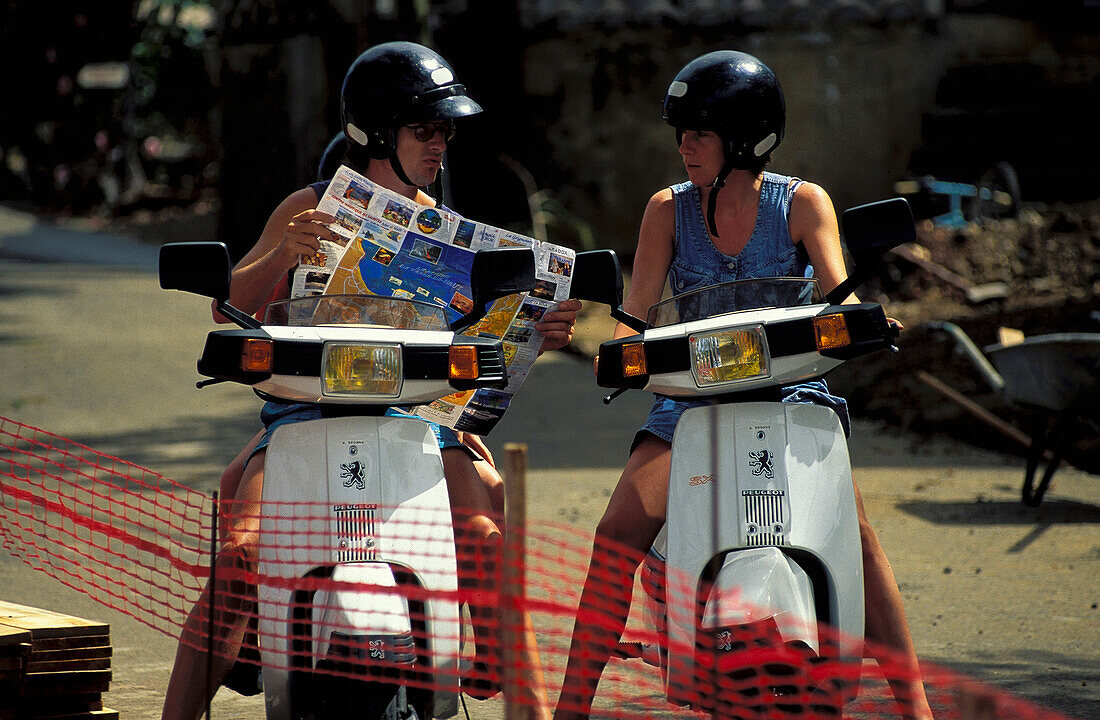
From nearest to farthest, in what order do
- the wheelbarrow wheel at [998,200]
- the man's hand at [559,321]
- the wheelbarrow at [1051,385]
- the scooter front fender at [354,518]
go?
the scooter front fender at [354,518] → the man's hand at [559,321] → the wheelbarrow at [1051,385] → the wheelbarrow wheel at [998,200]

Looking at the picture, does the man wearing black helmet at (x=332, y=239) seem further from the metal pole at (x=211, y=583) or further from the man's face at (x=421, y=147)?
the metal pole at (x=211, y=583)

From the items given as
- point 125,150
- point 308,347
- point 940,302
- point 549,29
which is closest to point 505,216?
point 549,29

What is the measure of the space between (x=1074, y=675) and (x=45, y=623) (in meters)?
3.07

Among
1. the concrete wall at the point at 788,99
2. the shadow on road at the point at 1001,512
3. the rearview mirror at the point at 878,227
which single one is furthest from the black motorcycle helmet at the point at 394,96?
the concrete wall at the point at 788,99

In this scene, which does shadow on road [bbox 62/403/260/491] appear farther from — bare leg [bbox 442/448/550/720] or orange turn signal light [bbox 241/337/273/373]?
orange turn signal light [bbox 241/337/273/373]

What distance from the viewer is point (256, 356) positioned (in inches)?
123

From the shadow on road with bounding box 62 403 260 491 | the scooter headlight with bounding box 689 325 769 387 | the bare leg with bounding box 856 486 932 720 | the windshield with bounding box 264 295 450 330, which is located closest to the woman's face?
the scooter headlight with bounding box 689 325 769 387

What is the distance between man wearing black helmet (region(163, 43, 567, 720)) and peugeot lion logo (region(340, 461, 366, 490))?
232mm

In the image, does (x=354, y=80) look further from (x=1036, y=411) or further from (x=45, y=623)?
(x=1036, y=411)

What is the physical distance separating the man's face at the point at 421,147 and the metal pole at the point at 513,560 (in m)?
1.53

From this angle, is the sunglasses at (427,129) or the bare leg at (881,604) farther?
the sunglasses at (427,129)

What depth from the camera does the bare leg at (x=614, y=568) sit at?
11.1 feet

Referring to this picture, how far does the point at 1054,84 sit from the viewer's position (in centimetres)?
1538

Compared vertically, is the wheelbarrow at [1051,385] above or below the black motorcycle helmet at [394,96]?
below
